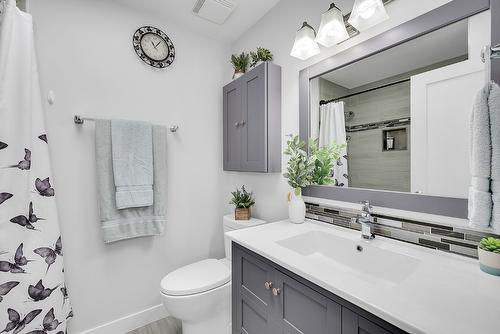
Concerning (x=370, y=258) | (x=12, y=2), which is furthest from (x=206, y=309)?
(x=12, y=2)

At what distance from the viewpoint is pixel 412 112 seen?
990mm

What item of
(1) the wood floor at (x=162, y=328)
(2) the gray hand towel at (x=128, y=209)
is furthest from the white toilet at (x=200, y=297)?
(2) the gray hand towel at (x=128, y=209)

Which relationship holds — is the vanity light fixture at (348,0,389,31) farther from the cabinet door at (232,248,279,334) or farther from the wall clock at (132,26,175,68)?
the wall clock at (132,26,175,68)

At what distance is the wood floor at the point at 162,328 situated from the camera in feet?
5.48

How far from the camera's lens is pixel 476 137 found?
27.8 inches

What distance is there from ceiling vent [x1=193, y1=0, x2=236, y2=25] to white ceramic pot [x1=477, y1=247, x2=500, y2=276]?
6.35ft

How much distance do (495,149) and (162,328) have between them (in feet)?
7.02

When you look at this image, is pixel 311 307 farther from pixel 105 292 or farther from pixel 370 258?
pixel 105 292

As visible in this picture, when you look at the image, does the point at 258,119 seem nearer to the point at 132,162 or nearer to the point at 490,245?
the point at 132,162

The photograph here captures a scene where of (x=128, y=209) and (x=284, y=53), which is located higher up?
(x=284, y=53)

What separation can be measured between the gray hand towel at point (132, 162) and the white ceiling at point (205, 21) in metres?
0.88

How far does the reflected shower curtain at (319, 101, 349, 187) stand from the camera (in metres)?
1.27

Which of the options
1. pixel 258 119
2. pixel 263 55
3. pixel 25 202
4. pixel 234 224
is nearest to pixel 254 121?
pixel 258 119

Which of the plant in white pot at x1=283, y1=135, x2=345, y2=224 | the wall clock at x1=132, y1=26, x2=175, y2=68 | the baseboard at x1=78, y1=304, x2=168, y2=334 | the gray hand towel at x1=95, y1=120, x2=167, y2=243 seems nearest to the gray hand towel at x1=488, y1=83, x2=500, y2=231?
the plant in white pot at x1=283, y1=135, x2=345, y2=224
